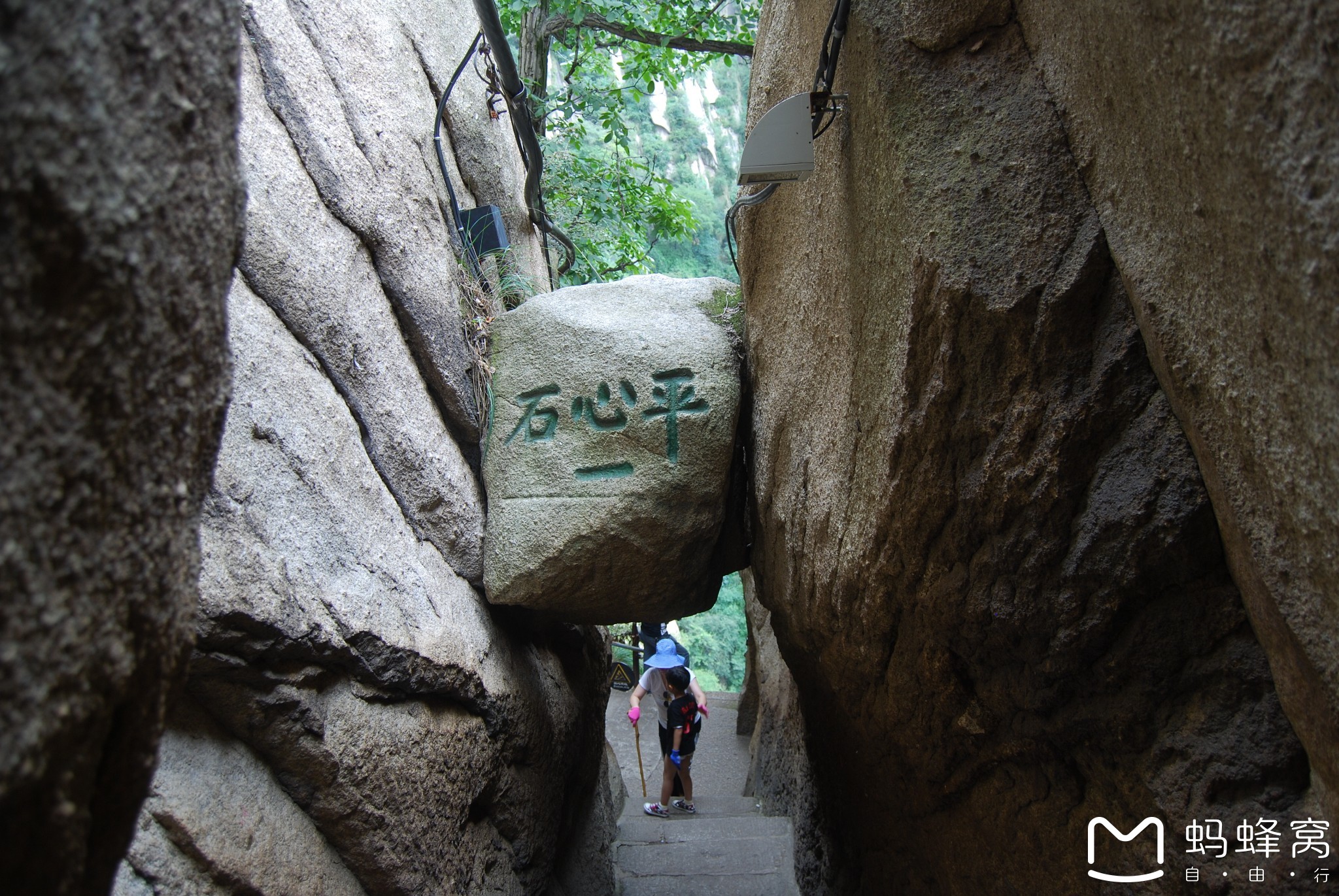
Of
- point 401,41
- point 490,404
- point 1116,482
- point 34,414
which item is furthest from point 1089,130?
point 401,41

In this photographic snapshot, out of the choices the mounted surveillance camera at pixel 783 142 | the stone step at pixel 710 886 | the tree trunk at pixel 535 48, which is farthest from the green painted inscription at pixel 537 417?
the tree trunk at pixel 535 48

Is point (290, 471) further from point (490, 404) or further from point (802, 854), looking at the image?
point (802, 854)

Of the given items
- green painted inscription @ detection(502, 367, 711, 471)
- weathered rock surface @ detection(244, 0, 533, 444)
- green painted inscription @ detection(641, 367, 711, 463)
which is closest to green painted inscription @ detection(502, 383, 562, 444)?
green painted inscription @ detection(502, 367, 711, 471)

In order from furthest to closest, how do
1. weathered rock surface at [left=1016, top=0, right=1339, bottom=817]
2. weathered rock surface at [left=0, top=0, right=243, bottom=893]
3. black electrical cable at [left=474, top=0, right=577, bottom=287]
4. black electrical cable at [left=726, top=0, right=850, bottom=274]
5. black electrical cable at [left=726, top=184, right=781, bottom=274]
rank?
black electrical cable at [left=474, top=0, right=577, bottom=287]
black electrical cable at [left=726, top=184, right=781, bottom=274]
black electrical cable at [left=726, top=0, right=850, bottom=274]
weathered rock surface at [left=1016, top=0, right=1339, bottom=817]
weathered rock surface at [left=0, top=0, right=243, bottom=893]

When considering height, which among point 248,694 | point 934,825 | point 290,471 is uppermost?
point 290,471

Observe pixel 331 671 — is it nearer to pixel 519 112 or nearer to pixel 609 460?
pixel 609 460

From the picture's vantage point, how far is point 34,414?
2.50 feet

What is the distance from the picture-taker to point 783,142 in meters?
2.34

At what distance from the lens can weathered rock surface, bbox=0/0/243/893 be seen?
74 cm

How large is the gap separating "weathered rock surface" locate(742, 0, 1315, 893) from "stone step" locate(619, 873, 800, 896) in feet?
7.08

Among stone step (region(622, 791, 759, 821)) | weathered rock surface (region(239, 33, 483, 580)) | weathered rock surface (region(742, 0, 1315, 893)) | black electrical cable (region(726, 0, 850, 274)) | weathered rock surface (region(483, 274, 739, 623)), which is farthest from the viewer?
stone step (region(622, 791, 759, 821))

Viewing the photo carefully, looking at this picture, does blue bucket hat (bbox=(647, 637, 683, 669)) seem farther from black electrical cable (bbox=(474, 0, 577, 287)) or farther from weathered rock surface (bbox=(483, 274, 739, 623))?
black electrical cable (bbox=(474, 0, 577, 287))

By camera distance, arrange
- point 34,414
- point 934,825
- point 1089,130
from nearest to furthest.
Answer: point 34,414
point 1089,130
point 934,825

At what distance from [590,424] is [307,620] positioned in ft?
4.70
